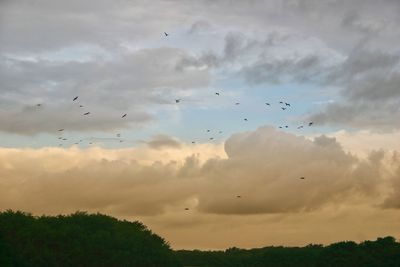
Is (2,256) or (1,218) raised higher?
(1,218)

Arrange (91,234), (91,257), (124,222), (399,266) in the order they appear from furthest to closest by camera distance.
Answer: (399,266) → (124,222) → (91,234) → (91,257)

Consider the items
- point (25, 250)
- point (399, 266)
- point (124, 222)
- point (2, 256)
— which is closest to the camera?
point (2, 256)

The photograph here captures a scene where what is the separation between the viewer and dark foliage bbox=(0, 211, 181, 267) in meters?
143

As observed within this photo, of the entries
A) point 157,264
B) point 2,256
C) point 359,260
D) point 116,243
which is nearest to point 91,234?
point 116,243

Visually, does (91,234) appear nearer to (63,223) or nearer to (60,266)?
(63,223)

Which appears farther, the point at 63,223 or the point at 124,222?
the point at 124,222

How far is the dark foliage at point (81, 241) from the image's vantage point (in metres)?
143

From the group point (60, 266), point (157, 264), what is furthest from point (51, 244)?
point (157, 264)

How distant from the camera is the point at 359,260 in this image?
198250 millimetres

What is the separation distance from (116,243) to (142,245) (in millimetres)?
8089

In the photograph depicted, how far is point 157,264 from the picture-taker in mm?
165875

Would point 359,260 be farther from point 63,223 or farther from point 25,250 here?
point 25,250

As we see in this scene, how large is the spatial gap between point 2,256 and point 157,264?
58588 millimetres

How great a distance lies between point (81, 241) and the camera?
154500 mm
